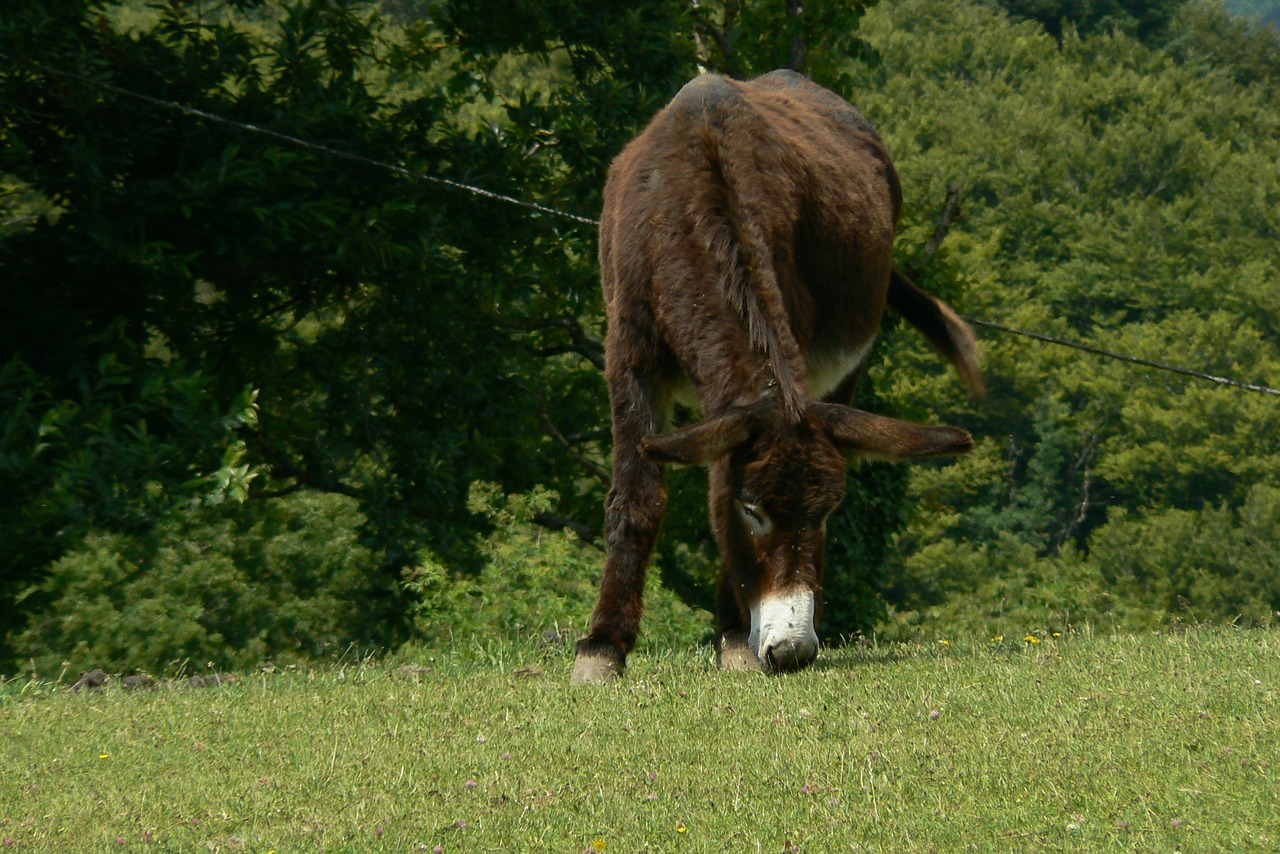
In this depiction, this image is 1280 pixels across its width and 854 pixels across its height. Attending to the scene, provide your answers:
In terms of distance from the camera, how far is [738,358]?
20.4 feet

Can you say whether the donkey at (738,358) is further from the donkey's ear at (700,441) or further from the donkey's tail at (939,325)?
the donkey's tail at (939,325)

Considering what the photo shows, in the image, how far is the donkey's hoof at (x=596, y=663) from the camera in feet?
21.3

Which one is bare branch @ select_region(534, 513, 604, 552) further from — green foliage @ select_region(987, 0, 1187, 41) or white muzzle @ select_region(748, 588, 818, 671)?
green foliage @ select_region(987, 0, 1187, 41)

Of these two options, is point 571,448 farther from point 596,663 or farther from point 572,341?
A: point 596,663

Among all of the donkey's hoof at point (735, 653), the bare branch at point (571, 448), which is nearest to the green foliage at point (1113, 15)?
the bare branch at point (571, 448)

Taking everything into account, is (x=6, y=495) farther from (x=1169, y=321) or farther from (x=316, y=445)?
(x=1169, y=321)

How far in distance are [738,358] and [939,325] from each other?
3700 millimetres

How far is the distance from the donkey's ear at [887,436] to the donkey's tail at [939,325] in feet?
10.7

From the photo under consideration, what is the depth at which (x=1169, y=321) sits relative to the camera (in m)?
51.4

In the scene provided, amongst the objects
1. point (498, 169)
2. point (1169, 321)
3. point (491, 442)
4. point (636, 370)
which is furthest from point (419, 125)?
point (1169, 321)

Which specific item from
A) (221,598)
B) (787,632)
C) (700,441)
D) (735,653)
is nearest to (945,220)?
(735,653)

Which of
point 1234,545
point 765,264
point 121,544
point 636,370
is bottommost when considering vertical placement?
point 1234,545

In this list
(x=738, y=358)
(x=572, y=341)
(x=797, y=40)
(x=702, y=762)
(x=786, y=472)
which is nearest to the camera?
(x=702, y=762)

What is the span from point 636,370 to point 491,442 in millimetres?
5605
